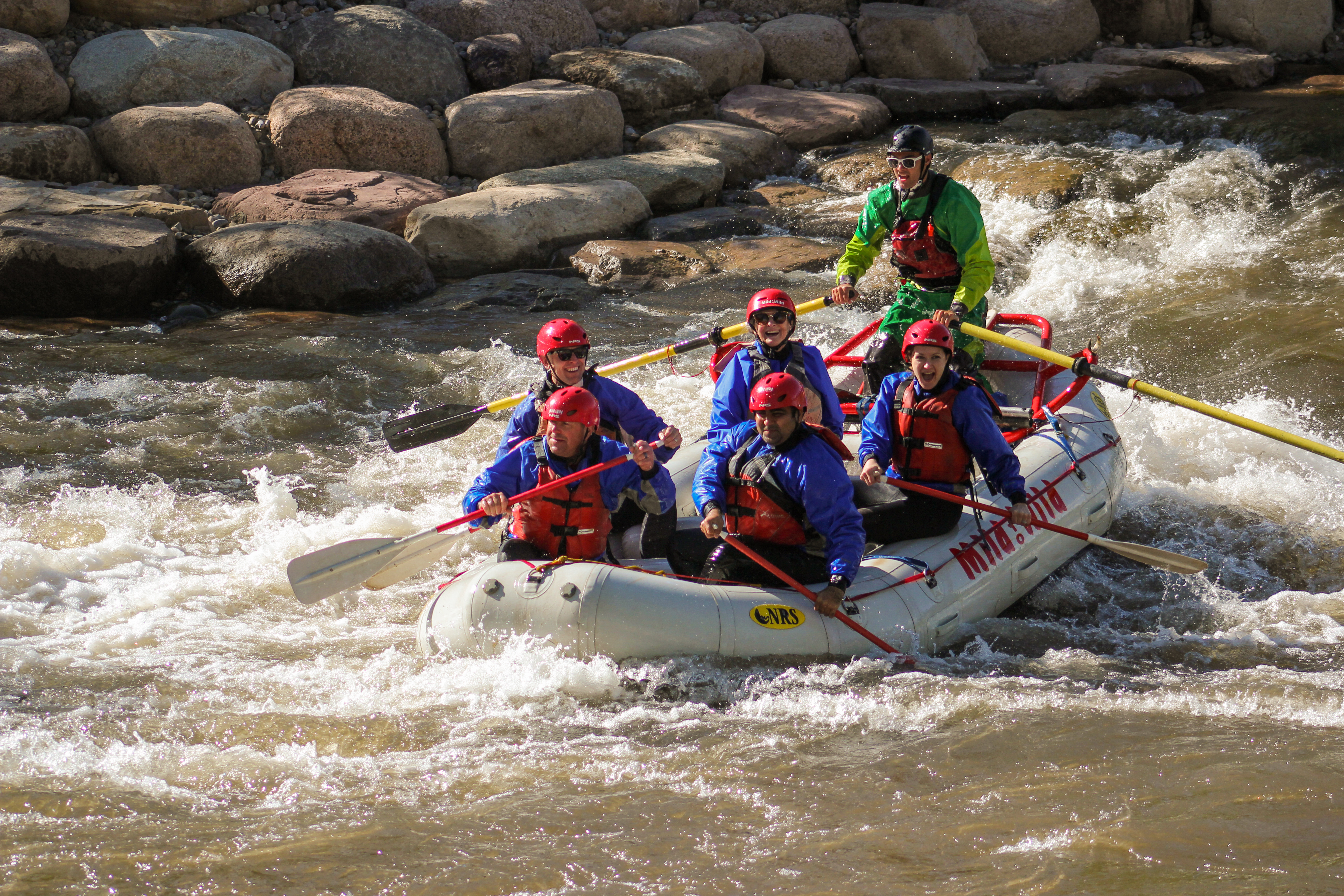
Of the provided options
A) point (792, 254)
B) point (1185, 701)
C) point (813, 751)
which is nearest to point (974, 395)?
point (1185, 701)

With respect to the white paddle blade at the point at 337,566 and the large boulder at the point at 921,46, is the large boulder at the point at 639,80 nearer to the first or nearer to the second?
the large boulder at the point at 921,46

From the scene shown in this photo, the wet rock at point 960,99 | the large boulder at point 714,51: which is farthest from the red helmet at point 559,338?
the wet rock at point 960,99

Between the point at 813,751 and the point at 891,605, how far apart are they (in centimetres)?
87

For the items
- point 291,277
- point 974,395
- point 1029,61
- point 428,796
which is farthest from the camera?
point 1029,61

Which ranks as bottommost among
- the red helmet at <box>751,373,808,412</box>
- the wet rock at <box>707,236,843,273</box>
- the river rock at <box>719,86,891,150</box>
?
the wet rock at <box>707,236,843,273</box>

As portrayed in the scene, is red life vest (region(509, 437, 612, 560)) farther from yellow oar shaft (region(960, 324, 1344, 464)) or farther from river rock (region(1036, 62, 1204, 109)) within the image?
river rock (region(1036, 62, 1204, 109))

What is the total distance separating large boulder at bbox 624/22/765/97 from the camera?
13.4 metres

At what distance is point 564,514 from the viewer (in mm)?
4547

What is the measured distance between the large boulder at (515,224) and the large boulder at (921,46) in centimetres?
486

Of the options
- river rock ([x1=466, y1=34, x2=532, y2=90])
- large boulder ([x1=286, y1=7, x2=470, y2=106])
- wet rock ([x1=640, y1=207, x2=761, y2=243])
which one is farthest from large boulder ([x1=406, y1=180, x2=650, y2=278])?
river rock ([x1=466, y1=34, x2=532, y2=90])

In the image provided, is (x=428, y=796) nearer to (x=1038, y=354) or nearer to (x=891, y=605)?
(x=891, y=605)

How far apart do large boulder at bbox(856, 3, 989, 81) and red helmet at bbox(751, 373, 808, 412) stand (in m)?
10.8

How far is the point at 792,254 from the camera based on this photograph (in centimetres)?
1015

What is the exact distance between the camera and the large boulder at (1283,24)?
14.1m
